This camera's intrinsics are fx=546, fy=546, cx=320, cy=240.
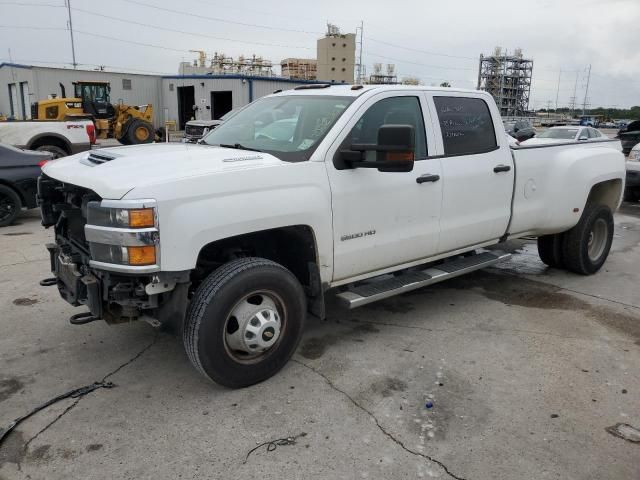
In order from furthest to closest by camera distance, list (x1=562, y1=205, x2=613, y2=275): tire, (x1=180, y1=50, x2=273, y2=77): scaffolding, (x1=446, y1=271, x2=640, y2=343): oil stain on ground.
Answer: (x1=180, y1=50, x2=273, y2=77): scaffolding
(x1=562, y1=205, x2=613, y2=275): tire
(x1=446, y1=271, x2=640, y2=343): oil stain on ground

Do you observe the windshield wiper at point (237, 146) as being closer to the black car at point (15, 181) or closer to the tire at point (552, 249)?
the tire at point (552, 249)

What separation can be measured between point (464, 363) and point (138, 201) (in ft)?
8.42

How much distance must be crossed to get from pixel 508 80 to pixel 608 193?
246ft

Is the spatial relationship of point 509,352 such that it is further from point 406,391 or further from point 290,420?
point 290,420

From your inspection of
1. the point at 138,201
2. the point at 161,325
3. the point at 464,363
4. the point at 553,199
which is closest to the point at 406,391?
the point at 464,363

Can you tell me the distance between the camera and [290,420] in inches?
128

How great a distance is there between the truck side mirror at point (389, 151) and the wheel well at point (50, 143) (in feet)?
41.6

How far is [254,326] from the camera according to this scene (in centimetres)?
348

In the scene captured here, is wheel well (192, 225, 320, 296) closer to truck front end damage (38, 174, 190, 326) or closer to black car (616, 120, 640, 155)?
truck front end damage (38, 174, 190, 326)

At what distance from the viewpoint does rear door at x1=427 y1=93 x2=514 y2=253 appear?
15.1ft

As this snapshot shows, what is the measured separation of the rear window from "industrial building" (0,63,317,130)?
31672 millimetres

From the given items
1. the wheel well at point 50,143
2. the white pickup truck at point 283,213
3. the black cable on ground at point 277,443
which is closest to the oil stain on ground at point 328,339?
the white pickup truck at point 283,213

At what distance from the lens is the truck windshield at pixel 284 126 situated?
391 cm

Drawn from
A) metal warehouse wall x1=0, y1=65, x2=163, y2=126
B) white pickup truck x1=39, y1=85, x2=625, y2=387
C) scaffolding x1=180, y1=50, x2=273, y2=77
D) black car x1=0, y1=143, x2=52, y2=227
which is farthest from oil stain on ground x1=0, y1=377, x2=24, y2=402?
scaffolding x1=180, y1=50, x2=273, y2=77
